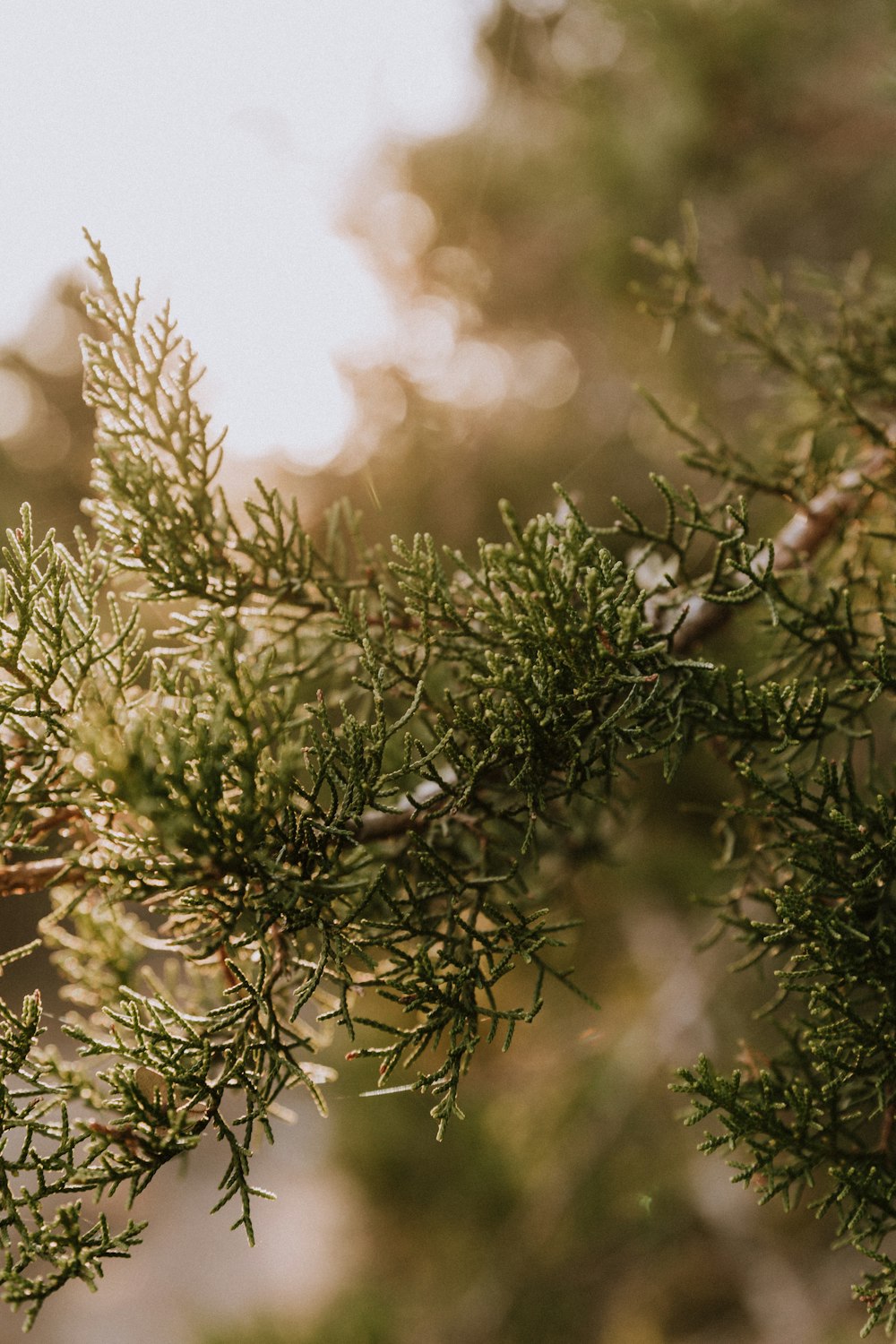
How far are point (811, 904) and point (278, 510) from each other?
35.7 inches

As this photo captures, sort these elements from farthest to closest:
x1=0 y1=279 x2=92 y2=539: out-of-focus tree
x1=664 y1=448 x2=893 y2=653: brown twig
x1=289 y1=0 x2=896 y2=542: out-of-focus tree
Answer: x1=0 y1=279 x2=92 y2=539: out-of-focus tree, x1=289 y1=0 x2=896 y2=542: out-of-focus tree, x1=664 y1=448 x2=893 y2=653: brown twig

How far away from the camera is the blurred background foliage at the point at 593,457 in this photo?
389 cm

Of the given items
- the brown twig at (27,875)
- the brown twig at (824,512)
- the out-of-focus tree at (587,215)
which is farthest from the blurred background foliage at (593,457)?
the brown twig at (27,875)

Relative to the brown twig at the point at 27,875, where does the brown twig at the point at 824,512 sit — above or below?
above

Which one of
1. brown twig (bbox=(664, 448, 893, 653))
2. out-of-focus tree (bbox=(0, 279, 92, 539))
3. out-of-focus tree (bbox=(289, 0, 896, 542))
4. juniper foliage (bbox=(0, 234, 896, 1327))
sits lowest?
juniper foliage (bbox=(0, 234, 896, 1327))

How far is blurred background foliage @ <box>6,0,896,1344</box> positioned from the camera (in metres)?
3.89

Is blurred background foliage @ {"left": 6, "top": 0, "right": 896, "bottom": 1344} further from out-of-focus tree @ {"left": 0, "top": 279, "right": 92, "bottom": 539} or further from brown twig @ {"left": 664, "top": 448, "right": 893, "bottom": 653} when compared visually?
brown twig @ {"left": 664, "top": 448, "right": 893, "bottom": 653}

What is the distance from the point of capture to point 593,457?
17.1ft

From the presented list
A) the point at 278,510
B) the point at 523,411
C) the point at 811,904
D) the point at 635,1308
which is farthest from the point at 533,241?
the point at 635,1308

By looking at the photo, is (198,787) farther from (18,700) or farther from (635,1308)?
(635,1308)

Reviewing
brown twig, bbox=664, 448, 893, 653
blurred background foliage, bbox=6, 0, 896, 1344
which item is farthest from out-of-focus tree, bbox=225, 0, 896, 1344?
brown twig, bbox=664, 448, 893, 653

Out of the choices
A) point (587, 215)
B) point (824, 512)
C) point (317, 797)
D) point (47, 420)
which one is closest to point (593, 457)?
point (587, 215)

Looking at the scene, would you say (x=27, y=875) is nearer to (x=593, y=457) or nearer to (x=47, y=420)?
(x=593, y=457)

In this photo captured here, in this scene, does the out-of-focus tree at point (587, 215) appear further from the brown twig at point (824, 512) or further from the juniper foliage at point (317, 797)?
the juniper foliage at point (317, 797)
